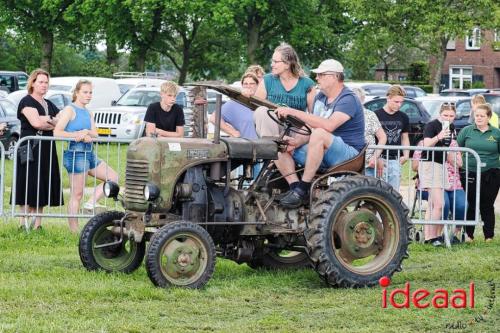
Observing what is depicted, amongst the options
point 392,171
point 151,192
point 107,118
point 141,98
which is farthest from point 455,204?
point 141,98

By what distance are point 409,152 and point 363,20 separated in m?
51.7

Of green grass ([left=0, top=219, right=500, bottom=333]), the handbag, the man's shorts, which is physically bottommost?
green grass ([left=0, top=219, right=500, bottom=333])

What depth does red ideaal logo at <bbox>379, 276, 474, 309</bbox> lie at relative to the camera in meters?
8.88

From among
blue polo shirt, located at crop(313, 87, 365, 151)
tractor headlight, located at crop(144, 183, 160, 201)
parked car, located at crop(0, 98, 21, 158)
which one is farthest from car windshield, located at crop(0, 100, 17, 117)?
tractor headlight, located at crop(144, 183, 160, 201)

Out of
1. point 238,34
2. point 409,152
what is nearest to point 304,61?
point 238,34

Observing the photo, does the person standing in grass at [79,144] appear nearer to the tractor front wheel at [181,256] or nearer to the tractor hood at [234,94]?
the tractor hood at [234,94]

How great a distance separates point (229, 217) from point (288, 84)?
5.09 ft

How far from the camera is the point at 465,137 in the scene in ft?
46.0

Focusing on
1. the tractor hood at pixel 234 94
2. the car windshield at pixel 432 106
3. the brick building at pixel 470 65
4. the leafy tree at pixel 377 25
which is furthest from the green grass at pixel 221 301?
the brick building at pixel 470 65

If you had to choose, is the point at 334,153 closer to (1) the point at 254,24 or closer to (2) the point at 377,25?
(1) the point at 254,24

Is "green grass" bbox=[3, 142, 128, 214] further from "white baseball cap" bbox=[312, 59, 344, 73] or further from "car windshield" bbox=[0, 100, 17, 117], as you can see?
"car windshield" bbox=[0, 100, 17, 117]

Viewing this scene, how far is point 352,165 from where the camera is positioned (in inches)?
403

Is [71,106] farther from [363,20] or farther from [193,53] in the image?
[193,53]

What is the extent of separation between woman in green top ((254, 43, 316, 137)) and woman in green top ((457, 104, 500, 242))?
11.9ft
